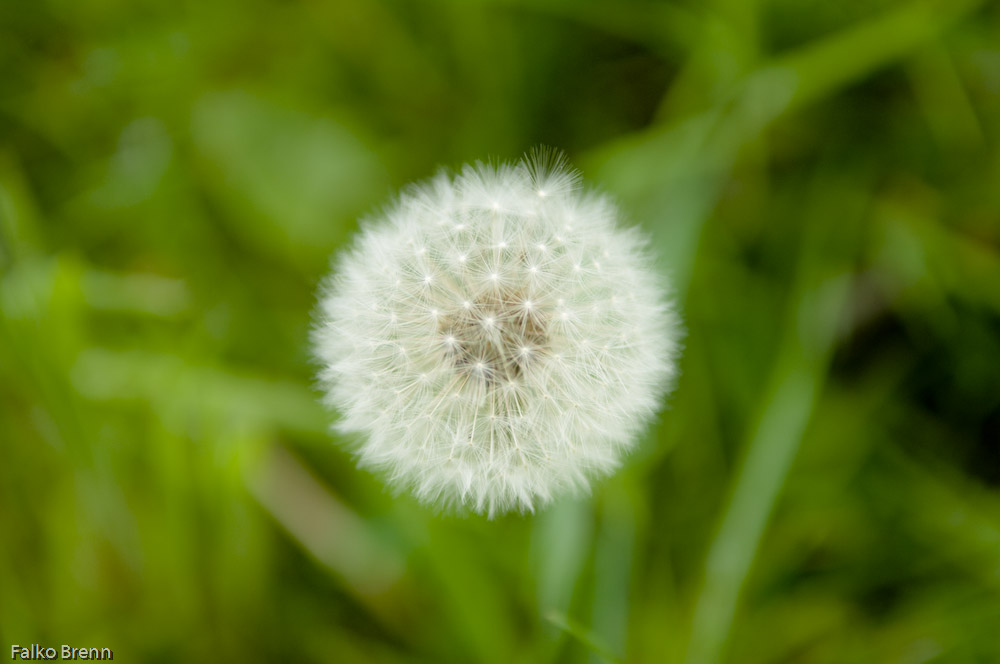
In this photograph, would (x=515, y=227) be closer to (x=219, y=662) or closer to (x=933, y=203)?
(x=219, y=662)

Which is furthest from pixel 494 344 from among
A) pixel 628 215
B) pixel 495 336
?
pixel 628 215

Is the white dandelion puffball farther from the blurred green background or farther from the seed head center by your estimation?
the blurred green background

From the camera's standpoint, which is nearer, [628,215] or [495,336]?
[495,336]

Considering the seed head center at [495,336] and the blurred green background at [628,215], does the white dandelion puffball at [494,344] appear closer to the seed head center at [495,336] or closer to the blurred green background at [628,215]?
the seed head center at [495,336]

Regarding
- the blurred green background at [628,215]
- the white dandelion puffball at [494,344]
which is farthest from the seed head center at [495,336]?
the blurred green background at [628,215]

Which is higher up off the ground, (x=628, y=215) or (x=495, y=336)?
(x=628, y=215)

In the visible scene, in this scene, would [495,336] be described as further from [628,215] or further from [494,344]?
[628,215]
